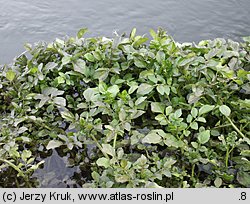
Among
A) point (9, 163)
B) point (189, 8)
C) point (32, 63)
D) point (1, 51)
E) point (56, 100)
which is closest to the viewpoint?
point (9, 163)

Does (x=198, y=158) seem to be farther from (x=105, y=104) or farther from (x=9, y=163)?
(x=9, y=163)

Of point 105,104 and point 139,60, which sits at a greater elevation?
point 139,60

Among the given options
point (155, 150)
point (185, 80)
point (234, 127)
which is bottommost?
point (155, 150)

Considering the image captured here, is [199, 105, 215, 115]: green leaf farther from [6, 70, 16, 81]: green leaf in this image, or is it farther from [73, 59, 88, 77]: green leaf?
[6, 70, 16, 81]: green leaf

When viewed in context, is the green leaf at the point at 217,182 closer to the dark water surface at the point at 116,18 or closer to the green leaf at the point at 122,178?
the green leaf at the point at 122,178

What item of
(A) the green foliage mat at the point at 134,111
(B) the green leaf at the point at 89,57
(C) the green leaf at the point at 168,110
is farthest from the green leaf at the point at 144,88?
(B) the green leaf at the point at 89,57

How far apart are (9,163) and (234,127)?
0.73 m

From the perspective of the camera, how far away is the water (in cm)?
211

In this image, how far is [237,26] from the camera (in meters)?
2.13

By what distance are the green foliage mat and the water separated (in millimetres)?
493

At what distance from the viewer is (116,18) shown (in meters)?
2.21

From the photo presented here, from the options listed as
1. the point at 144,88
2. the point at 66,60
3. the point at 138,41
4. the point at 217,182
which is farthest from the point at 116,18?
the point at 217,182

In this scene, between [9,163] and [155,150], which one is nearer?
[9,163]

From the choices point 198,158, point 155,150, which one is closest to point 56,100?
point 155,150
